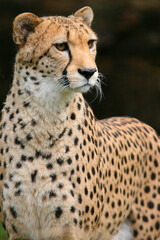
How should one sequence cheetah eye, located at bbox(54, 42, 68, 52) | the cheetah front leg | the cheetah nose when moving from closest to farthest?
the cheetah nose
cheetah eye, located at bbox(54, 42, 68, 52)
the cheetah front leg

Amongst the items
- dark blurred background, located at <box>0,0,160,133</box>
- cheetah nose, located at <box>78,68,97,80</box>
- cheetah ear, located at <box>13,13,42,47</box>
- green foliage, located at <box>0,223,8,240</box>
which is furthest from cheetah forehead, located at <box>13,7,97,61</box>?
dark blurred background, located at <box>0,0,160,133</box>

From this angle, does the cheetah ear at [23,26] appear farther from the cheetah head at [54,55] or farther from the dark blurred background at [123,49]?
the dark blurred background at [123,49]

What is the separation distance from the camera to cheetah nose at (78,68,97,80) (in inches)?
129

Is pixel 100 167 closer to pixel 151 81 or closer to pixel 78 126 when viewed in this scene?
pixel 78 126

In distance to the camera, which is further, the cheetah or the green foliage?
the green foliage

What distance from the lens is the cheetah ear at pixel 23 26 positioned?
3541 millimetres

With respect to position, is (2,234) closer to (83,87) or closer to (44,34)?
(83,87)

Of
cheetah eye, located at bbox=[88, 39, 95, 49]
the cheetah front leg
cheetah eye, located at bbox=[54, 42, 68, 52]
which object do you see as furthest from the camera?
the cheetah front leg

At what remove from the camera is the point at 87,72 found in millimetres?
3279

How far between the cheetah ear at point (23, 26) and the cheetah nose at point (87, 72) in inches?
21.2

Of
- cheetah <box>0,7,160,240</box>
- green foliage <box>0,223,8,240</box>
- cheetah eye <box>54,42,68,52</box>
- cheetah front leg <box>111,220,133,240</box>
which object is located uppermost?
cheetah eye <box>54,42,68,52</box>

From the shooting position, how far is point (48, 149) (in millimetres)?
3609

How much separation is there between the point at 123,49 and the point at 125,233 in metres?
5.62

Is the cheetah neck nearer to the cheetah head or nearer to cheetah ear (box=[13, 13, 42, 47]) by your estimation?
the cheetah head
